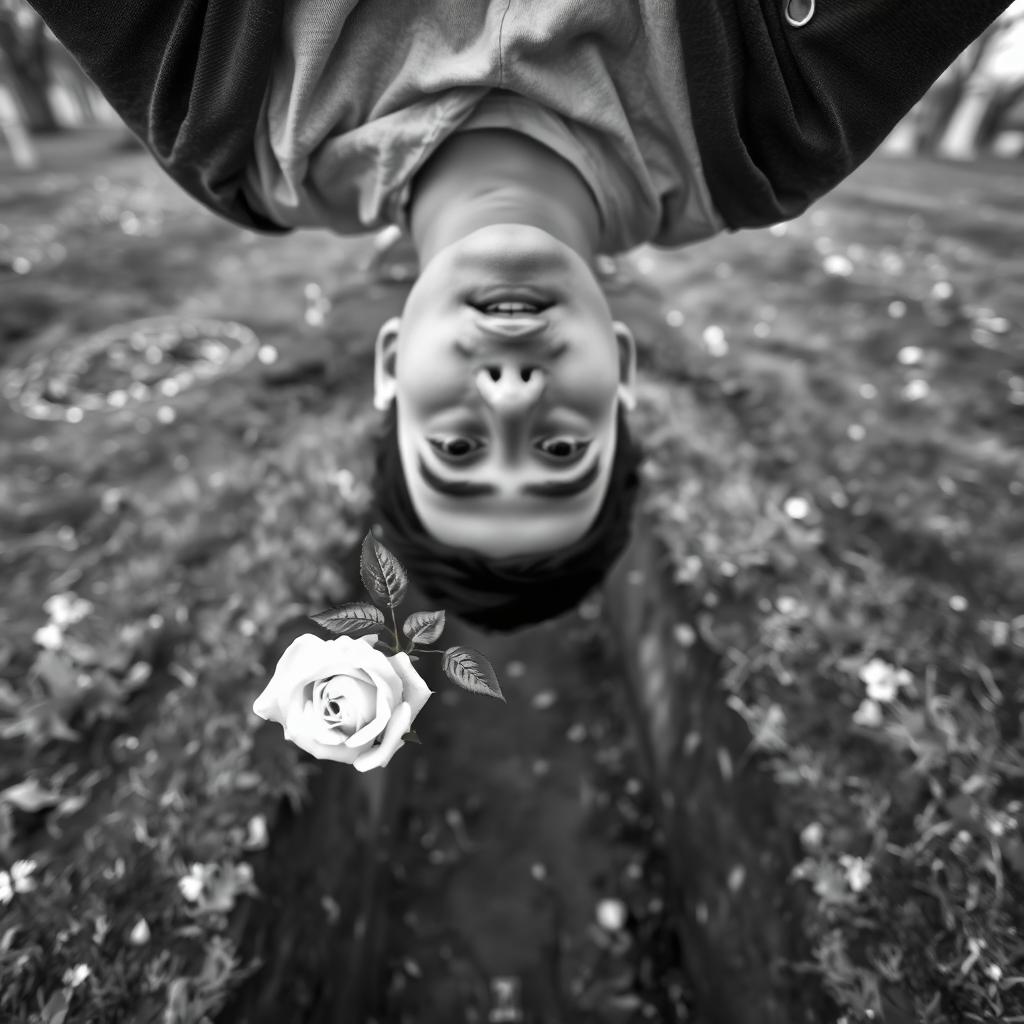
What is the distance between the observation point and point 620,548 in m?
1.65

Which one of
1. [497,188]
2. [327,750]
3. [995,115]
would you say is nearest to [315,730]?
[327,750]

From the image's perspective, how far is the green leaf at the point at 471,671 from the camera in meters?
0.90

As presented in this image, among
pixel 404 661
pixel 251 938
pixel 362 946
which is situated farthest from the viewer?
pixel 362 946

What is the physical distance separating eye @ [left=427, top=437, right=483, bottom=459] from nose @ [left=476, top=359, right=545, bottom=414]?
94mm

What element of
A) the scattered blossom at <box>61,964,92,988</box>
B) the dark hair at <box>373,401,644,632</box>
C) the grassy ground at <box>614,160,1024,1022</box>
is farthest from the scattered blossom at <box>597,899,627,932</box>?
the scattered blossom at <box>61,964,92,988</box>

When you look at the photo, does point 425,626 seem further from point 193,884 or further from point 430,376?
point 193,884

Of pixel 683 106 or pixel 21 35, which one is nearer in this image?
pixel 683 106

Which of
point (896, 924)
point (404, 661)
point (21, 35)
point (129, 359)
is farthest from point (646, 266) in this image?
point (21, 35)

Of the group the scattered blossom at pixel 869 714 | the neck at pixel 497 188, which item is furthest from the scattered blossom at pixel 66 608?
the scattered blossom at pixel 869 714

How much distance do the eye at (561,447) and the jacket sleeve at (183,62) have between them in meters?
→ 0.76

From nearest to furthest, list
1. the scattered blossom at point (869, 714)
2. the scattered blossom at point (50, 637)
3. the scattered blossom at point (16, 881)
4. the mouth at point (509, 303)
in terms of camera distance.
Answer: the mouth at point (509, 303)
the scattered blossom at point (16, 881)
the scattered blossom at point (869, 714)
the scattered blossom at point (50, 637)

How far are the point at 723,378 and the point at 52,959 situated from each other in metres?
2.82

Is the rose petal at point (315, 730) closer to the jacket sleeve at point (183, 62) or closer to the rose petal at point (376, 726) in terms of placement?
the rose petal at point (376, 726)

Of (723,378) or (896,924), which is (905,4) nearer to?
(896,924)
